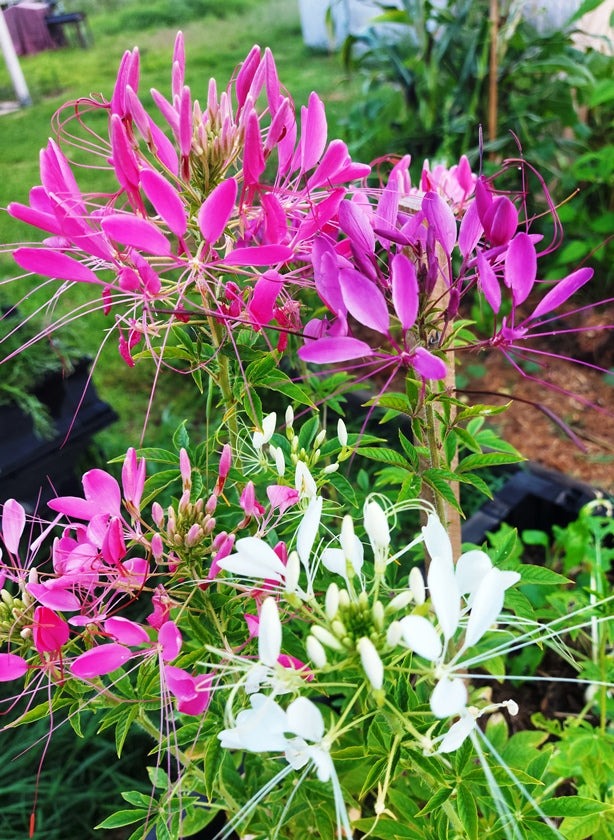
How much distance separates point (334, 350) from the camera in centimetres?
40

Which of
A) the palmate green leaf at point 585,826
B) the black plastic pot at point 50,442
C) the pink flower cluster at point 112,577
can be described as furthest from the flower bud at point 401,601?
the black plastic pot at point 50,442

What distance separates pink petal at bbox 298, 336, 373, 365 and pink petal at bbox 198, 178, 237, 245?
10 centimetres

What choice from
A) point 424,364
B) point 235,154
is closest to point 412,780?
point 424,364

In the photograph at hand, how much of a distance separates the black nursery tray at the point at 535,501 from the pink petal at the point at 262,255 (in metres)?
1.08

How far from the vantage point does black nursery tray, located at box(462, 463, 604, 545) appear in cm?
144

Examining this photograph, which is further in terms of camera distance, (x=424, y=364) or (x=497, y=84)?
(x=497, y=84)

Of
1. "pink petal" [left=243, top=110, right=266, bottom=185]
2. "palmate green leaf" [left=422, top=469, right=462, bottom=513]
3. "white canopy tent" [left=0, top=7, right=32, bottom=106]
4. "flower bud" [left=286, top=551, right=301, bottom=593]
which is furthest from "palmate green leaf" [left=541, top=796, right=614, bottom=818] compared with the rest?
"white canopy tent" [left=0, top=7, right=32, bottom=106]

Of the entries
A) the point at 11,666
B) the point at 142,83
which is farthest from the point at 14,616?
the point at 142,83

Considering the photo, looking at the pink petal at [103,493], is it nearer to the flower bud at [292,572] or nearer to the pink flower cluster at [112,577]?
the pink flower cluster at [112,577]

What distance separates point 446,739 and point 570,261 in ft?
6.57

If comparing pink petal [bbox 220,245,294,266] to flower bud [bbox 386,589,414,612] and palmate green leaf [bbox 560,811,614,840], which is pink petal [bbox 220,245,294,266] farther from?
palmate green leaf [bbox 560,811,614,840]

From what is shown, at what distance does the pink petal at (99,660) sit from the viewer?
17.6 inches

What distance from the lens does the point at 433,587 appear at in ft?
1.13

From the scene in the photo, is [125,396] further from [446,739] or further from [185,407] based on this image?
[446,739]
